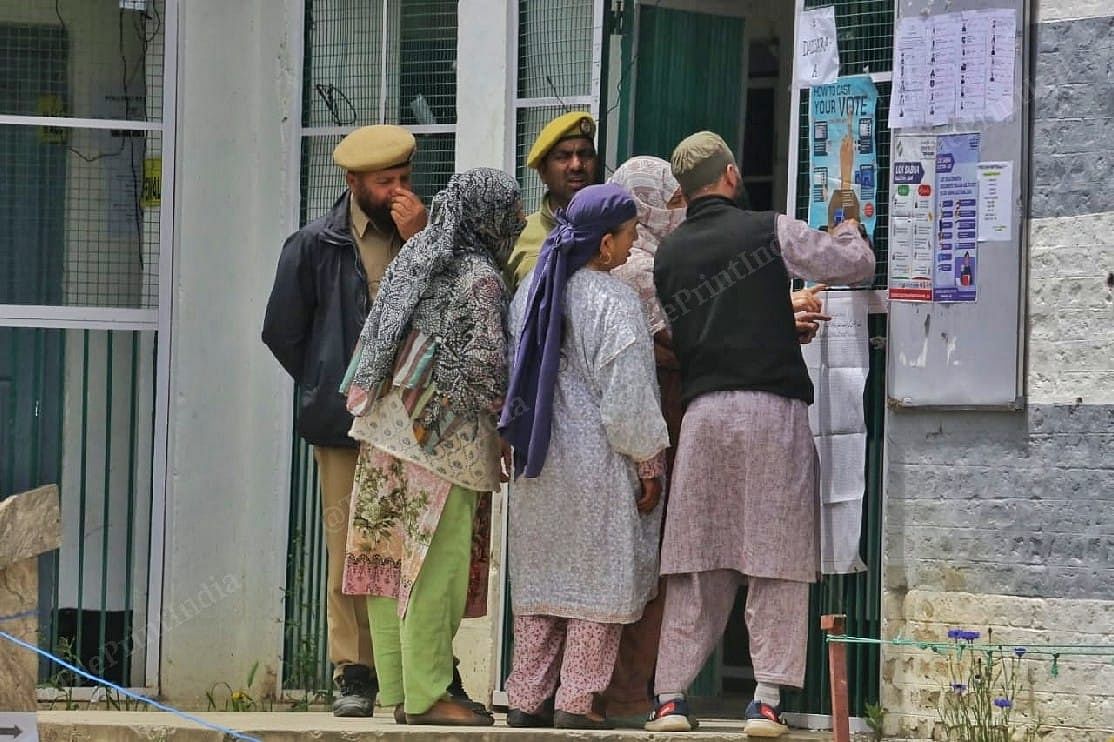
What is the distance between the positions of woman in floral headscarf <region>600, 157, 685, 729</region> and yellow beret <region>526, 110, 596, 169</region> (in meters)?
0.20

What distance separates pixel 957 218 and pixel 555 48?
5.92ft

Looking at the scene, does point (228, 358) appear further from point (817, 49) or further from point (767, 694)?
point (767, 694)

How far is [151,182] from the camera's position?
762 centimetres

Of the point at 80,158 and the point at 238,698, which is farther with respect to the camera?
the point at 80,158

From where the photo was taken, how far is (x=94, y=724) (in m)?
6.20

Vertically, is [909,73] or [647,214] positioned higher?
[909,73]

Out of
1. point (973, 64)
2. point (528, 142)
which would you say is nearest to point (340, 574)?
point (528, 142)

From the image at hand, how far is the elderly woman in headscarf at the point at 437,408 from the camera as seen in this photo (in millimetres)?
5871

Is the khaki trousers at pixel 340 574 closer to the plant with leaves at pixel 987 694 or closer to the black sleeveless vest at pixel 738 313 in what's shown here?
the black sleeveless vest at pixel 738 313

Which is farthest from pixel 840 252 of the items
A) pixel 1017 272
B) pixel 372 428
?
pixel 372 428

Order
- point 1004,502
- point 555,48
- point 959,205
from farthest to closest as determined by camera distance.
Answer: point 555,48 → point 959,205 → point 1004,502

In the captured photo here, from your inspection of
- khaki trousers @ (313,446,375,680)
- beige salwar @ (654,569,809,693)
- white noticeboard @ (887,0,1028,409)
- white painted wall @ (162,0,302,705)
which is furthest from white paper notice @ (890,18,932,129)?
white painted wall @ (162,0,302,705)

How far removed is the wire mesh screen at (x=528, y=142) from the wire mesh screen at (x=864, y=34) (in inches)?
47.2

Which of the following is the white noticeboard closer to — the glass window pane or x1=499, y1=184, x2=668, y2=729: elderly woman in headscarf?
x1=499, y1=184, x2=668, y2=729: elderly woman in headscarf
